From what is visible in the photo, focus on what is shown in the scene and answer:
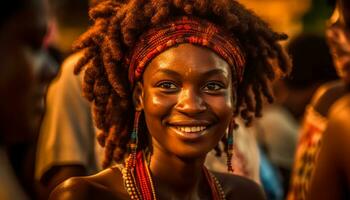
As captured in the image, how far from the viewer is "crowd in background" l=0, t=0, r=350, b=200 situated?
3180 millimetres

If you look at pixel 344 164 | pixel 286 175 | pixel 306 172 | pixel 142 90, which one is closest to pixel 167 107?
pixel 142 90

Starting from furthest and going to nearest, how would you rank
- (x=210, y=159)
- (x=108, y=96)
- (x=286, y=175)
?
(x=286, y=175), (x=210, y=159), (x=108, y=96)

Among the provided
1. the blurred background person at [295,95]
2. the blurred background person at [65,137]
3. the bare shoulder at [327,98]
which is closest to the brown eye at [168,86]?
the blurred background person at [65,137]

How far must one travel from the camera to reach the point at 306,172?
6.12 meters

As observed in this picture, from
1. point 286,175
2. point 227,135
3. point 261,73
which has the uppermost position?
point 261,73

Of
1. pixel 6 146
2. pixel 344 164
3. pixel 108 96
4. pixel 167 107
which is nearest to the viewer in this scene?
pixel 6 146

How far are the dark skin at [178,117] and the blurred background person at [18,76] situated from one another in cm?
143

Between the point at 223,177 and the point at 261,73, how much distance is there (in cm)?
58

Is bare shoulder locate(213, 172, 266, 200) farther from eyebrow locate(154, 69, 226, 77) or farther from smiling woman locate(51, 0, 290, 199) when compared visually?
eyebrow locate(154, 69, 226, 77)

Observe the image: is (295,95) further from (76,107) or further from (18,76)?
(18,76)

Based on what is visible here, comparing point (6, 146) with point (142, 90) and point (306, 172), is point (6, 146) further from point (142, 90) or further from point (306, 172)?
point (306, 172)

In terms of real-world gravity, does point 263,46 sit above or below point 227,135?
above

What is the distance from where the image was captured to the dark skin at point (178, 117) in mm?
4633

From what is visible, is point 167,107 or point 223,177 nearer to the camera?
point 167,107
